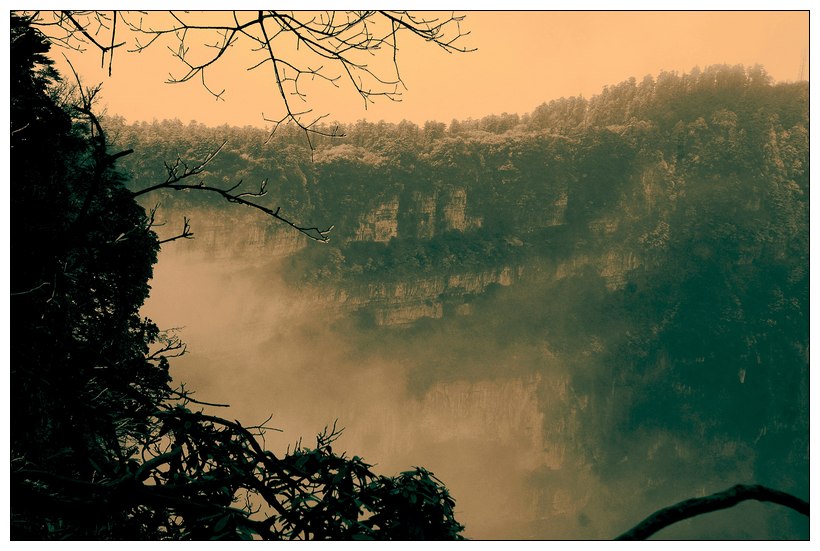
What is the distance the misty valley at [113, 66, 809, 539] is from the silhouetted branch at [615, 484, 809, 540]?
51.8m

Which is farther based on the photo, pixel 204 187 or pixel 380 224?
pixel 380 224

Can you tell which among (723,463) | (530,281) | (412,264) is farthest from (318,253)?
(723,463)

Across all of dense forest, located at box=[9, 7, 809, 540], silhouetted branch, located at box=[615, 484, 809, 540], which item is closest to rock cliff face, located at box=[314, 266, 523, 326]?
dense forest, located at box=[9, 7, 809, 540]

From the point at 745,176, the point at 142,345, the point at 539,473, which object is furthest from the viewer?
the point at 745,176

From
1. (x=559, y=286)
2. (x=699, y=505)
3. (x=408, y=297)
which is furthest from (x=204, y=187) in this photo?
(x=559, y=286)

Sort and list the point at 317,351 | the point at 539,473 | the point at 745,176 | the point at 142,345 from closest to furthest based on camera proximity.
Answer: the point at 142,345 → the point at 539,473 → the point at 317,351 → the point at 745,176

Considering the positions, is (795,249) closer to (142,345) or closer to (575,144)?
(575,144)

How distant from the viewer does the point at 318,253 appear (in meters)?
57.6

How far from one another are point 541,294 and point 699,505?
59.3 metres

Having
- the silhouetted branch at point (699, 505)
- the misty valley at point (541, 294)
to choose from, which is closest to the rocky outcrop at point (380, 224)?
the misty valley at point (541, 294)

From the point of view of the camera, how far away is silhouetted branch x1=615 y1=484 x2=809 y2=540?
2.86 ft

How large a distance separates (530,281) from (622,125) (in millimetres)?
15143

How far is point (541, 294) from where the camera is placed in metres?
59.2

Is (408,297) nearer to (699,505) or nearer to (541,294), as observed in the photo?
(541,294)
